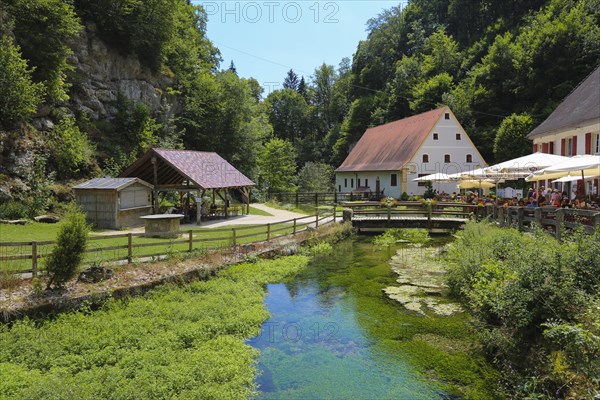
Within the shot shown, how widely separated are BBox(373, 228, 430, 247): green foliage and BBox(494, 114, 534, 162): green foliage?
1675 centimetres

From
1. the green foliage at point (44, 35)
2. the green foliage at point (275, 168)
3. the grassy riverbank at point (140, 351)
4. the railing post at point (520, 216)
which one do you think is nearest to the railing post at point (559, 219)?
the railing post at point (520, 216)

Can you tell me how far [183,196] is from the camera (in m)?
27.1

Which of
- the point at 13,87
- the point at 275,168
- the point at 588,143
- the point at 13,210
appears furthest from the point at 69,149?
the point at 588,143

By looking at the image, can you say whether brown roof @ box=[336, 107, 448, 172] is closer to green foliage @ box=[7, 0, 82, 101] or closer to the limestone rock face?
the limestone rock face

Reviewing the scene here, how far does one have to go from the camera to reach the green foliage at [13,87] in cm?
1788

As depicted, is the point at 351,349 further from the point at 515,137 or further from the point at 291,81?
the point at 291,81

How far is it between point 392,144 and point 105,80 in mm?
25326

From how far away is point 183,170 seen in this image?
1988cm

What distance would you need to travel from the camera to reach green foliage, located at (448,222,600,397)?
16.9 feet

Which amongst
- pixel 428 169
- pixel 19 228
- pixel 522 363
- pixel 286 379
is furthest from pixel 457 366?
pixel 428 169

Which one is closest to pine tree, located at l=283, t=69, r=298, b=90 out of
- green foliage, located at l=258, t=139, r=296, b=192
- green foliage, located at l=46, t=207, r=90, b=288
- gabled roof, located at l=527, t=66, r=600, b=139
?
green foliage, located at l=258, t=139, r=296, b=192

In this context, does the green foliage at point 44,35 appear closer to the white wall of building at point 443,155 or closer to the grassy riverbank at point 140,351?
the grassy riverbank at point 140,351

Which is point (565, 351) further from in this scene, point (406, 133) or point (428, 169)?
point (406, 133)

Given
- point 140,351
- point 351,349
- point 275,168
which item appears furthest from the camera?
point 275,168
